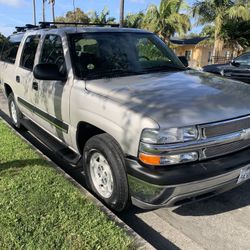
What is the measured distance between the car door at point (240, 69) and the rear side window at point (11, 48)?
21.2ft

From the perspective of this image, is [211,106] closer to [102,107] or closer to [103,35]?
[102,107]

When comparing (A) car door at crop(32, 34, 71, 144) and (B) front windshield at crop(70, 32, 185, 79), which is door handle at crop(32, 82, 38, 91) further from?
(B) front windshield at crop(70, 32, 185, 79)

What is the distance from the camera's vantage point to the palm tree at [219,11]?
2494cm

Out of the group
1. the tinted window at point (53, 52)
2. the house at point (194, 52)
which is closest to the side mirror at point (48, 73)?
the tinted window at point (53, 52)

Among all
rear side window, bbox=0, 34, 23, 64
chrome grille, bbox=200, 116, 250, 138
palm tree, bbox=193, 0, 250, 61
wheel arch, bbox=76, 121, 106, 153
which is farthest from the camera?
palm tree, bbox=193, 0, 250, 61

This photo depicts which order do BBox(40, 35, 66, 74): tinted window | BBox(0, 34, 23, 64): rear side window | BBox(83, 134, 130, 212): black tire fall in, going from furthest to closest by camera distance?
BBox(0, 34, 23, 64): rear side window
BBox(40, 35, 66, 74): tinted window
BBox(83, 134, 130, 212): black tire

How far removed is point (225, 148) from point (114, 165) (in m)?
1.05

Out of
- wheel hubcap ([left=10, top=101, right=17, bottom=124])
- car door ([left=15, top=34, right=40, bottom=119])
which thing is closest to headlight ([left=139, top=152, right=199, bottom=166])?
car door ([left=15, top=34, right=40, bottom=119])

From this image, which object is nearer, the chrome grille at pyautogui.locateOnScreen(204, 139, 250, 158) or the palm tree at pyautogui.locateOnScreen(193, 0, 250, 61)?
the chrome grille at pyautogui.locateOnScreen(204, 139, 250, 158)

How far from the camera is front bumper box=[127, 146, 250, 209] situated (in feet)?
9.63

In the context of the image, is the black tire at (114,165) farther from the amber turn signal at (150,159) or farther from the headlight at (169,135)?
the headlight at (169,135)

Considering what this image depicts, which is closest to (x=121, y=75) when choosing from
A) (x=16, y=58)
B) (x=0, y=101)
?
(x=16, y=58)

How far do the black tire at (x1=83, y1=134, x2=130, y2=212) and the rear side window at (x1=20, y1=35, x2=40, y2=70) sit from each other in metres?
2.25

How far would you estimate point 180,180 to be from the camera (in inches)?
115
